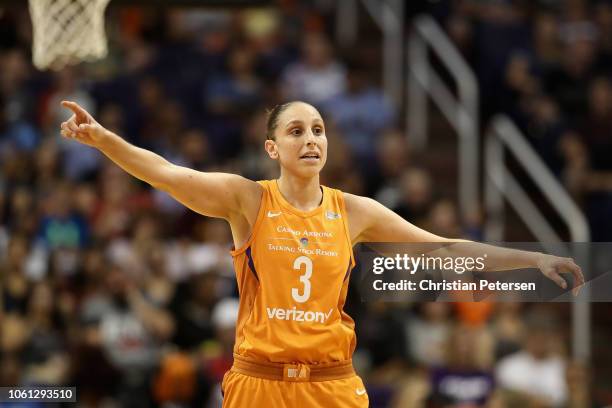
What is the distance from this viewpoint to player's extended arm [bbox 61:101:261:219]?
19.5ft

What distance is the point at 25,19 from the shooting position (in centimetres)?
1716

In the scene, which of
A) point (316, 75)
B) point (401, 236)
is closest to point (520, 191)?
point (316, 75)

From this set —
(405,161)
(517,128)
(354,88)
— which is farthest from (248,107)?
(517,128)

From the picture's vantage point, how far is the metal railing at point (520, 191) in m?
13.8

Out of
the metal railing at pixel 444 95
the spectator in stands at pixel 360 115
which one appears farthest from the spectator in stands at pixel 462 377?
the spectator in stands at pixel 360 115

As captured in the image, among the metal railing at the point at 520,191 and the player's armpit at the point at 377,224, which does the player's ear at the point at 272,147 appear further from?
the metal railing at the point at 520,191

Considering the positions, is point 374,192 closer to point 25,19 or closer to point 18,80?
point 18,80

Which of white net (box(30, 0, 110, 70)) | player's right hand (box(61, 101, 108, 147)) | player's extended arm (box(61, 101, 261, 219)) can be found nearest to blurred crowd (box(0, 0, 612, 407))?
white net (box(30, 0, 110, 70))

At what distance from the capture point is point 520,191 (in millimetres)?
15273

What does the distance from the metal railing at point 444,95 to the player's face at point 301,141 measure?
9402 millimetres

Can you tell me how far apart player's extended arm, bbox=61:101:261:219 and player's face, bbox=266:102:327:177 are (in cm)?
29

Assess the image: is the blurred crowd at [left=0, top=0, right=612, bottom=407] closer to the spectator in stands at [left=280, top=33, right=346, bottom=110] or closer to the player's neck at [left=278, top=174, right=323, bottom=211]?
the spectator in stands at [left=280, top=33, right=346, bottom=110]

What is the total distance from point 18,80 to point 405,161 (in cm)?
562

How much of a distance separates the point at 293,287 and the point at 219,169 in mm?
8538
